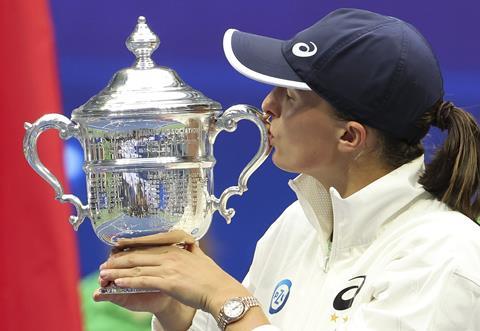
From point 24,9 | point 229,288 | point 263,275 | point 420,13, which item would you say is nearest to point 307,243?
point 263,275

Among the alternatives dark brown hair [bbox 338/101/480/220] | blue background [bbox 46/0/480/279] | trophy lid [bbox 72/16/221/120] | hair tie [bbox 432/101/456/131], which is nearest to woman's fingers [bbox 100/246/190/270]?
trophy lid [bbox 72/16/221/120]

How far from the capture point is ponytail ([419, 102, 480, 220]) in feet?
5.45

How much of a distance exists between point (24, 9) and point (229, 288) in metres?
1.15

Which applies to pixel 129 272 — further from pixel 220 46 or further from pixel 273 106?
pixel 220 46

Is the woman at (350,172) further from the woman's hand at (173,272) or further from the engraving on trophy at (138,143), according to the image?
the engraving on trophy at (138,143)

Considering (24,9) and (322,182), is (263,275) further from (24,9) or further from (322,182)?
(24,9)

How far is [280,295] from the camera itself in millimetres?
1817

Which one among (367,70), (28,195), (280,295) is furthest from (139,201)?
(28,195)

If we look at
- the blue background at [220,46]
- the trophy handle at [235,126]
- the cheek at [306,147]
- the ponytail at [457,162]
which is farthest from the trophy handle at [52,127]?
the blue background at [220,46]

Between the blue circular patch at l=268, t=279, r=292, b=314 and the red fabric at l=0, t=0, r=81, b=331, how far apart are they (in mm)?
897

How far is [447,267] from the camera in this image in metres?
1.52

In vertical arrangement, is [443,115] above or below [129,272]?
above

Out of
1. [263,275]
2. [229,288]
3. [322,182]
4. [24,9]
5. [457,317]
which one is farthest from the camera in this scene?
[24,9]

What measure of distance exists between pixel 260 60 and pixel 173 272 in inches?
14.1
